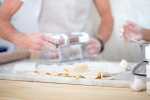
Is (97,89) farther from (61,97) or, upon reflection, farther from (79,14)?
(79,14)

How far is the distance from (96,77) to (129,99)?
11 cm

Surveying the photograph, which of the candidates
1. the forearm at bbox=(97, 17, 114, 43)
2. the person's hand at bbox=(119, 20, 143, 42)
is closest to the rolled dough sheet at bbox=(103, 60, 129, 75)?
the person's hand at bbox=(119, 20, 143, 42)

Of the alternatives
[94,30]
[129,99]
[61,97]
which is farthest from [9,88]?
[94,30]

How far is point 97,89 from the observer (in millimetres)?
355

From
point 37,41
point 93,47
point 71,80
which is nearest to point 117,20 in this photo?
point 93,47

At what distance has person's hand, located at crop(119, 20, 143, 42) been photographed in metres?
0.60

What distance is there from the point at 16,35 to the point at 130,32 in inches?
17.2

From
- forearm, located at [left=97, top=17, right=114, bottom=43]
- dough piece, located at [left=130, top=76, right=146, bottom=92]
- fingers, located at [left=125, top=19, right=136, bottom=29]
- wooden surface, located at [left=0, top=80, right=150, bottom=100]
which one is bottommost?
wooden surface, located at [left=0, top=80, right=150, bottom=100]

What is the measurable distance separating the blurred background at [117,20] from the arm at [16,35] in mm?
175

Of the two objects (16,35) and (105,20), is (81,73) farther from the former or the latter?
(105,20)

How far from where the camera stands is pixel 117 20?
0.95 m

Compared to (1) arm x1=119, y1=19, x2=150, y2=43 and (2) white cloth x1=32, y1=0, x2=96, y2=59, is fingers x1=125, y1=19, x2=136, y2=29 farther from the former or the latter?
(2) white cloth x1=32, y1=0, x2=96, y2=59

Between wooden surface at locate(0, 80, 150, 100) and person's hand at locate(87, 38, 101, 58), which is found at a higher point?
person's hand at locate(87, 38, 101, 58)

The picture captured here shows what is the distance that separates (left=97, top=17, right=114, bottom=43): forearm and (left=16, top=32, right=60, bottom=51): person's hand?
0.38 m
